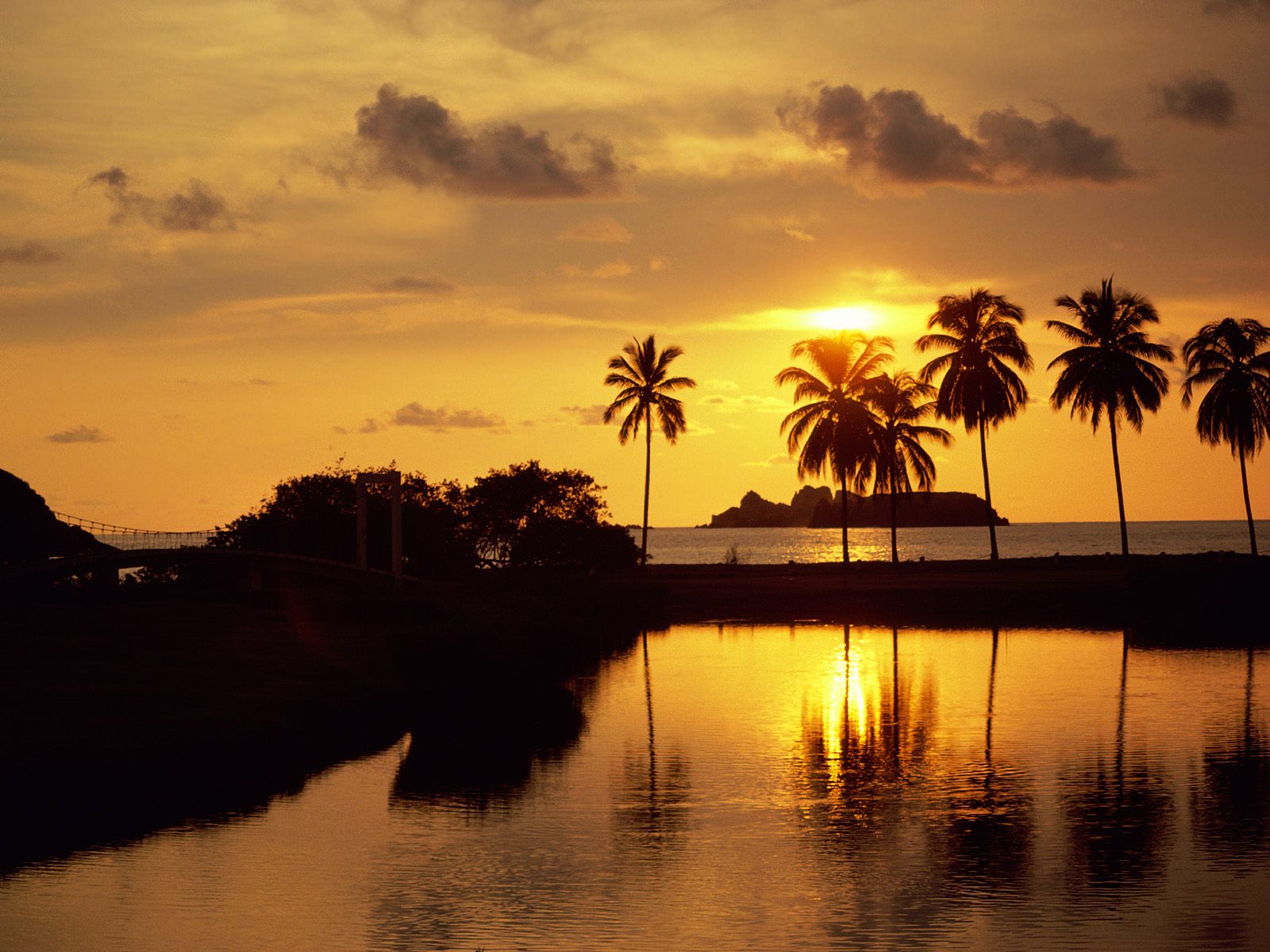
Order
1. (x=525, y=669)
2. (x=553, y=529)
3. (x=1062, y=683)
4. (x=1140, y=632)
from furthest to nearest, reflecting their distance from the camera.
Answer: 1. (x=553, y=529)
2. (x=1140, y=632)
3. (x=525, y=669)
4. (x=1062, y=683)

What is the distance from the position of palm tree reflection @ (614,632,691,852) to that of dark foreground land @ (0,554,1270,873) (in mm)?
1945

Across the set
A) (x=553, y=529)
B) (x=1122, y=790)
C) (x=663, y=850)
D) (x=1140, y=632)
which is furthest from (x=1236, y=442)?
(x=663, y=850)

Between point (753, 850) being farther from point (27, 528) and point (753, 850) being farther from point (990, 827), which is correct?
point (27, 528)

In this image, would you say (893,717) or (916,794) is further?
(893,717)

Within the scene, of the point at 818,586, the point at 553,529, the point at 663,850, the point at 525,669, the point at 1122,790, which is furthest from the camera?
the point at 553,529

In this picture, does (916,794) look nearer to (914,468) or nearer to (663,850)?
(663,850)

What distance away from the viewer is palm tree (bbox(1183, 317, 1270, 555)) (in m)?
75.0

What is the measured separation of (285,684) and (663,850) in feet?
50.3

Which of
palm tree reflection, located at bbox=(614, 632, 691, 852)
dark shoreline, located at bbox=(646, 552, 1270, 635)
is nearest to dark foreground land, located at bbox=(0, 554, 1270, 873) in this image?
dark shoreline, located at bbox=(646, 552, 1270, 635)

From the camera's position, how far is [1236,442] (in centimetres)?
7588

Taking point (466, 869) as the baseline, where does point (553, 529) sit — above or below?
above

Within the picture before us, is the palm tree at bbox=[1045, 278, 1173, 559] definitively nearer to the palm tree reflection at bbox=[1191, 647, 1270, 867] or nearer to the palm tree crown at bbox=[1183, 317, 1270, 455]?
the palm tree crown at bbox=[1183, 317, 1270, 455]

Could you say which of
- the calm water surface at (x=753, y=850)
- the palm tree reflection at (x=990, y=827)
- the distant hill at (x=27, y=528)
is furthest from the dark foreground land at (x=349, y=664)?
the distant hill at (x=27, y=528)

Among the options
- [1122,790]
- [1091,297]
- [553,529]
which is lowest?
[1122,790]
